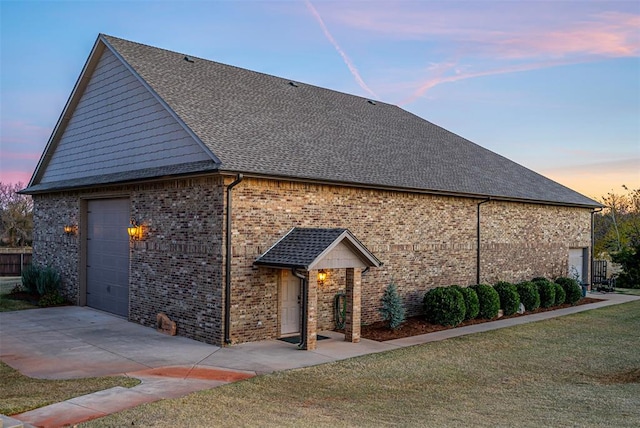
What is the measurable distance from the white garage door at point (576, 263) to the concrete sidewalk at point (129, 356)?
36.9ft

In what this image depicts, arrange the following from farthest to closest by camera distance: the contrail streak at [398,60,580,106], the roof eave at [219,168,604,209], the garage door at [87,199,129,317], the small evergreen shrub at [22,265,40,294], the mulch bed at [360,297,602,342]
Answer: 1. the contrail streak at [398,60,580,106]
2. the small evergreen shrub at [22,265,40,294]
3. the garage door at [87,199,129,317]
4. the mulch bed at [360,297,602,342]
5. the roof eave at [219,168,604,209]

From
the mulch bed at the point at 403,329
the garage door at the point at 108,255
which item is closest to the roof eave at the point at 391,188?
the mulch bed at the point at 403,329

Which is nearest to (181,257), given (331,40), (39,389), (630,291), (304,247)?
(304,247)

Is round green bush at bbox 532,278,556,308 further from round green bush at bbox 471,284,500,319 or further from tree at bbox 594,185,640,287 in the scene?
tree at bbox 594,185,640,287

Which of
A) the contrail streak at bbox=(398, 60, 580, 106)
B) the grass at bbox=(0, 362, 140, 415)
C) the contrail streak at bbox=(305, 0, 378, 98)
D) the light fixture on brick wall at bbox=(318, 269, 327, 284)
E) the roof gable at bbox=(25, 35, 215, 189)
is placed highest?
the contrail streak at bbox=(305, 0, 378, 98)

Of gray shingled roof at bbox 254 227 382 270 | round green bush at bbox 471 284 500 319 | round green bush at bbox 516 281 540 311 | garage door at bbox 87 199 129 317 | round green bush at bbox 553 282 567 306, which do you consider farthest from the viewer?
round green bush at bbox 553 282 567 306

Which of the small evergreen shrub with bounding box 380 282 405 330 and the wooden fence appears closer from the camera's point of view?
the small evergreen shrub with bounding box 380 282 405 330

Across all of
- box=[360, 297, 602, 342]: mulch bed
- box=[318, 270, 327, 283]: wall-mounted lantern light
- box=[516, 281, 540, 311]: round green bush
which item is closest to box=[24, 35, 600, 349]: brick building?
box=[318, 270, 327, 283]: wall-mounted lantern light

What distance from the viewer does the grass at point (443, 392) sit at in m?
7.64

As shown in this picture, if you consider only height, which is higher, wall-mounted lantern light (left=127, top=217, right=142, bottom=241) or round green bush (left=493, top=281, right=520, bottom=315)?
wall-mounted lantern light (left=127, top=217, right=142, bottom=241)

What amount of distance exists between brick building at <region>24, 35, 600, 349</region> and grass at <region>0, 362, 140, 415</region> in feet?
11.7

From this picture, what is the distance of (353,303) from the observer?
43.3 feet

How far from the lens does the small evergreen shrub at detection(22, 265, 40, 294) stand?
62.3ft

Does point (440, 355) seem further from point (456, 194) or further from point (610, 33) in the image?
point (610, 33)
